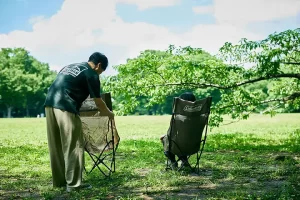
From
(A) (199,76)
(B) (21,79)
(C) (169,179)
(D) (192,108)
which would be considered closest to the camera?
(C) (169,179)

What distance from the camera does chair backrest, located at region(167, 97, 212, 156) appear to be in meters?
5.65

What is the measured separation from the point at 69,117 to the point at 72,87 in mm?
404

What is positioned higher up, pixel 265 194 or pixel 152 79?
pixel 152 79

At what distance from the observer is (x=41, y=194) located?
4.63m

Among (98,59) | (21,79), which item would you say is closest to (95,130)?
(98,59)

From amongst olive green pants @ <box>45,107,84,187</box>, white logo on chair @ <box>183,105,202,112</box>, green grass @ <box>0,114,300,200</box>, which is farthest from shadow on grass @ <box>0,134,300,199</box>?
white logo on chair @ <box>183,105,202,112</box>

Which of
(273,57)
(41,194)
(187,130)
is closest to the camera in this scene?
(41,194)

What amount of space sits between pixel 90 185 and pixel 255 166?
3152 millimetres

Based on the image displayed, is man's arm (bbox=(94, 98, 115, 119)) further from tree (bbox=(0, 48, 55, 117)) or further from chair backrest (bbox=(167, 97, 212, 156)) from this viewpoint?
tree (bbox=(0, 48, 55, 117))

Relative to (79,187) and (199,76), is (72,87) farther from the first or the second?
(199,76)

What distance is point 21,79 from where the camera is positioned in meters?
57.8

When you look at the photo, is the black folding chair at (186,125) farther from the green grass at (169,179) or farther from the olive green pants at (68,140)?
the olive green pants at (68,140)

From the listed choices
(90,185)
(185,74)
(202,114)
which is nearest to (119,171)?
(90,185)

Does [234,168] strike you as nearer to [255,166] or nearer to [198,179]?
[255,166]
